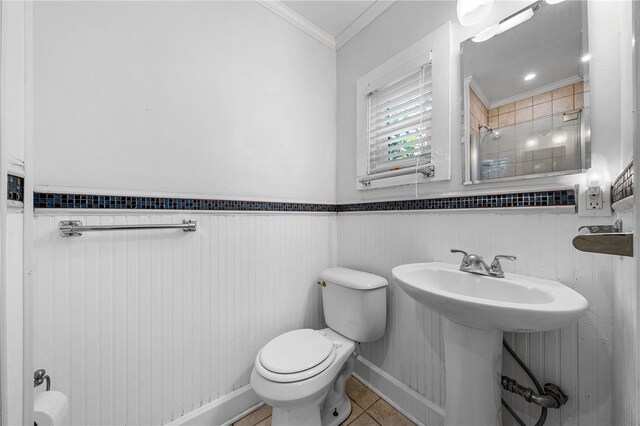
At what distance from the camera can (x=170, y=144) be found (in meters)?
1.15

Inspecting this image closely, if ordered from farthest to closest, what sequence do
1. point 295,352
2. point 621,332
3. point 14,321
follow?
point 295,352, point 621,332, point 14,321

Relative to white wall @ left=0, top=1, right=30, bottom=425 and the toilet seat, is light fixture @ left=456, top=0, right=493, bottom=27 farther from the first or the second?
the toilet seat

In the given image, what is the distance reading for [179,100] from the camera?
3.85 feet

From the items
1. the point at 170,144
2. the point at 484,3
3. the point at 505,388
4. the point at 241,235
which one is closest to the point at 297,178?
the point at 241,235

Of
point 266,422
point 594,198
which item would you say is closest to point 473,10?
point 594,198

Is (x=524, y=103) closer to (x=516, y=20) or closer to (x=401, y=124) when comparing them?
(x=516, y=20)

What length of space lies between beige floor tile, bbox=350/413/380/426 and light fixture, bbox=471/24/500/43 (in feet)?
6.25

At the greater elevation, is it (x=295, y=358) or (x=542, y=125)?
(x=542, y=125)

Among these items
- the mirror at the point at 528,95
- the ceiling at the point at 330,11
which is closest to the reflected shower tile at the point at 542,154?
the mirror at the point at 528,95

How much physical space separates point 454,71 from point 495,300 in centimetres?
103

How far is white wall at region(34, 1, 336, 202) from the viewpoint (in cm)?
93

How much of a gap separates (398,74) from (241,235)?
128cm

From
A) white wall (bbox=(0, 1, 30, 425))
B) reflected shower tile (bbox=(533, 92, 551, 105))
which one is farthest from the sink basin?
white wall (bbox=(0, 1, 30, 425))

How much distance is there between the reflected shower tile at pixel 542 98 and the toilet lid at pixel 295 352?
4.43 ft
